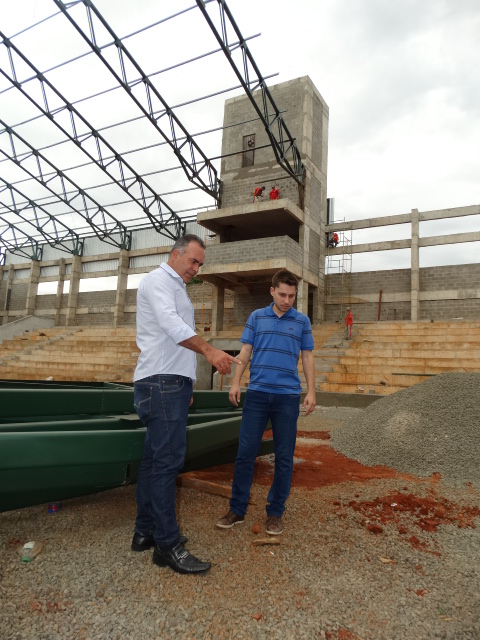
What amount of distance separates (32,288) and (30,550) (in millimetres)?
31006

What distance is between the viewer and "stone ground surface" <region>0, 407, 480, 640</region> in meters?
1.73

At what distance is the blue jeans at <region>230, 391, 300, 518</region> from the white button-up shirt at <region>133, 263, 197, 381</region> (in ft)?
2.23

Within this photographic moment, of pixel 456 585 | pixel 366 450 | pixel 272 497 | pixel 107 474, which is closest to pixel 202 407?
pixel 272 497

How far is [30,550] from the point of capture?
227 centimetres

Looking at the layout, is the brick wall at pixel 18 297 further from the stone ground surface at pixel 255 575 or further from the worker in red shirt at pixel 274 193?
the stone ground surface at pixel 255 575

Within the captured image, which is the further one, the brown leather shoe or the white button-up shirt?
the brown leather shoe

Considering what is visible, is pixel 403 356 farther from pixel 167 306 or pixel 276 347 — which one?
pixel 167 306

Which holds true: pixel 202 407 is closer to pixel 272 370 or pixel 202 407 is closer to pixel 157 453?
pixel 272 370

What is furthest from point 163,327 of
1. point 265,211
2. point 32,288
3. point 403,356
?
point 32,288

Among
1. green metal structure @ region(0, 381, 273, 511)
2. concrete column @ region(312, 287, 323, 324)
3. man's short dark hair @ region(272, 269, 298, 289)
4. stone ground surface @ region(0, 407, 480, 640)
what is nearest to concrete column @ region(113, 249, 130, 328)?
concrete column @ region(312, 287, 323, 324)

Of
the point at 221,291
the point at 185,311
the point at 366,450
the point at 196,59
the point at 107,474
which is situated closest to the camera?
the point at 107,474

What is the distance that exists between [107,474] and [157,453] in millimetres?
384

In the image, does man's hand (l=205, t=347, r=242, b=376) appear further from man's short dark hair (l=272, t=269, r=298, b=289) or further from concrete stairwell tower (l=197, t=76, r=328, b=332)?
concrete stairwell tower (l=197, t=76, r=328, b=332)

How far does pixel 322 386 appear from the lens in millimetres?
11297
